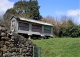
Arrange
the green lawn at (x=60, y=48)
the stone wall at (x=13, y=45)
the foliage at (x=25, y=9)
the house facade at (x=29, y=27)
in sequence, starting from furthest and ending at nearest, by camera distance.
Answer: the foliage at (x=25, y=9) < the house facade at (x=29, y=27) < the green lawn at (x=60, y=48) < the stone wall at (x=13, y=45)

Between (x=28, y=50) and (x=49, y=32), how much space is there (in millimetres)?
20936

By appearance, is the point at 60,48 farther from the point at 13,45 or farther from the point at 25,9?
the point at 25,9

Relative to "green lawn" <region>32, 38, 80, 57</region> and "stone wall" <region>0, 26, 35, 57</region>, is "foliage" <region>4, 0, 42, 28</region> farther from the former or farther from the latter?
"stone wall" <region>0, 26, 35, 57</region>

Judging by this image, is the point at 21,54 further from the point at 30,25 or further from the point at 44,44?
the point at 30,25

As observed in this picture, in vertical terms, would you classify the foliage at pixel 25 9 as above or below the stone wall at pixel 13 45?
above

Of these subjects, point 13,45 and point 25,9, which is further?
point 25,9

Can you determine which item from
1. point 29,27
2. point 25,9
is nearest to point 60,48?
point 29,27

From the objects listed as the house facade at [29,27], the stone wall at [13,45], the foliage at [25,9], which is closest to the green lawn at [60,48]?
the stone wall at [13,45]

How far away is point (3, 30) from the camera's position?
7465 mm

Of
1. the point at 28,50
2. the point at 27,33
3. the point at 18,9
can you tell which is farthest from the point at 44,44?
the point at 18,9

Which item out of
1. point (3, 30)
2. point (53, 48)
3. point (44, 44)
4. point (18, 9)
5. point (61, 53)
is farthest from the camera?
point (18, 9)

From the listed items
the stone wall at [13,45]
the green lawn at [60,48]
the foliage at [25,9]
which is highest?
the foliage at [25,9]

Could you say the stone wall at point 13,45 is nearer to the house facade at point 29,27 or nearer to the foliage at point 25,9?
the house facade at point 29,27

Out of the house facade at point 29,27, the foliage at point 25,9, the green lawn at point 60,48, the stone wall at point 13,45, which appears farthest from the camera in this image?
the foliage at point 25,9
